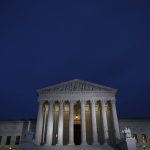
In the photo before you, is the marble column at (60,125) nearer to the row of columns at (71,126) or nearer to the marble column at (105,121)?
the row of columns at (71,126)

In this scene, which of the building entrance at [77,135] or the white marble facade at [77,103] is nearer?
the white marble facade at [77,103]

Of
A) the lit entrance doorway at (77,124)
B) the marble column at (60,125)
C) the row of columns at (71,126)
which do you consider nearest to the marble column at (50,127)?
the row of columns at (71,126)

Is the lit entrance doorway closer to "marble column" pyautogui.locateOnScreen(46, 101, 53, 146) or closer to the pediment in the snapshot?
the pediment

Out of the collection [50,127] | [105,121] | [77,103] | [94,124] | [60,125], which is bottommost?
[50,127]

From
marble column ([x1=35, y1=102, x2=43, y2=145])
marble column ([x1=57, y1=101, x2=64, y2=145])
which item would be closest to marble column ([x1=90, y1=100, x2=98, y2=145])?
marble column ([x1=57, y1=101, x2=64, y2=145])

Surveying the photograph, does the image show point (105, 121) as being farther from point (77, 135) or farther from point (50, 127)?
point (50, 127)

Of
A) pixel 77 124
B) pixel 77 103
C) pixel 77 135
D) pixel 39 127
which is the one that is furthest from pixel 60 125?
pixel 77 124

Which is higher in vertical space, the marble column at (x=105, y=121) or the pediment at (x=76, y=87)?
the pediment at (x=76, y=87)

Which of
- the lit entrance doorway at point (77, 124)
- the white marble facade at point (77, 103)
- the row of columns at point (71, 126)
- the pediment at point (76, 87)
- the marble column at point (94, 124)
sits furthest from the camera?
the lit entrance doorway at point (77, 124)

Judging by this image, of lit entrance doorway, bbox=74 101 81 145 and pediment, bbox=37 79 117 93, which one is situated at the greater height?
pediment, bbox=37 79 117 93

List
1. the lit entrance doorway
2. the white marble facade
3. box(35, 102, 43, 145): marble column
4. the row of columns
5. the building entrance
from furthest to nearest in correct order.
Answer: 1. the lit entrance doorway
2. the building entrance
3. the white marble facade
4. box(35, 102, 43, 145): marble column
5. the row of columns

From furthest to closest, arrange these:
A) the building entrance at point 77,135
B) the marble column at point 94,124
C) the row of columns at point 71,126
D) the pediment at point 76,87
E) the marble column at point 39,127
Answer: the building entrance at point 77,135 < the pediment at point 76,87 < the marble column at point 39,127 < the row of columns at point 71,126 < the marble column at point 94,124

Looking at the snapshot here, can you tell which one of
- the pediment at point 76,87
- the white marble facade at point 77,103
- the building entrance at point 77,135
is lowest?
the building entrance at point 77,135

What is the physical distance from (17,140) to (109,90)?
25955 mm
